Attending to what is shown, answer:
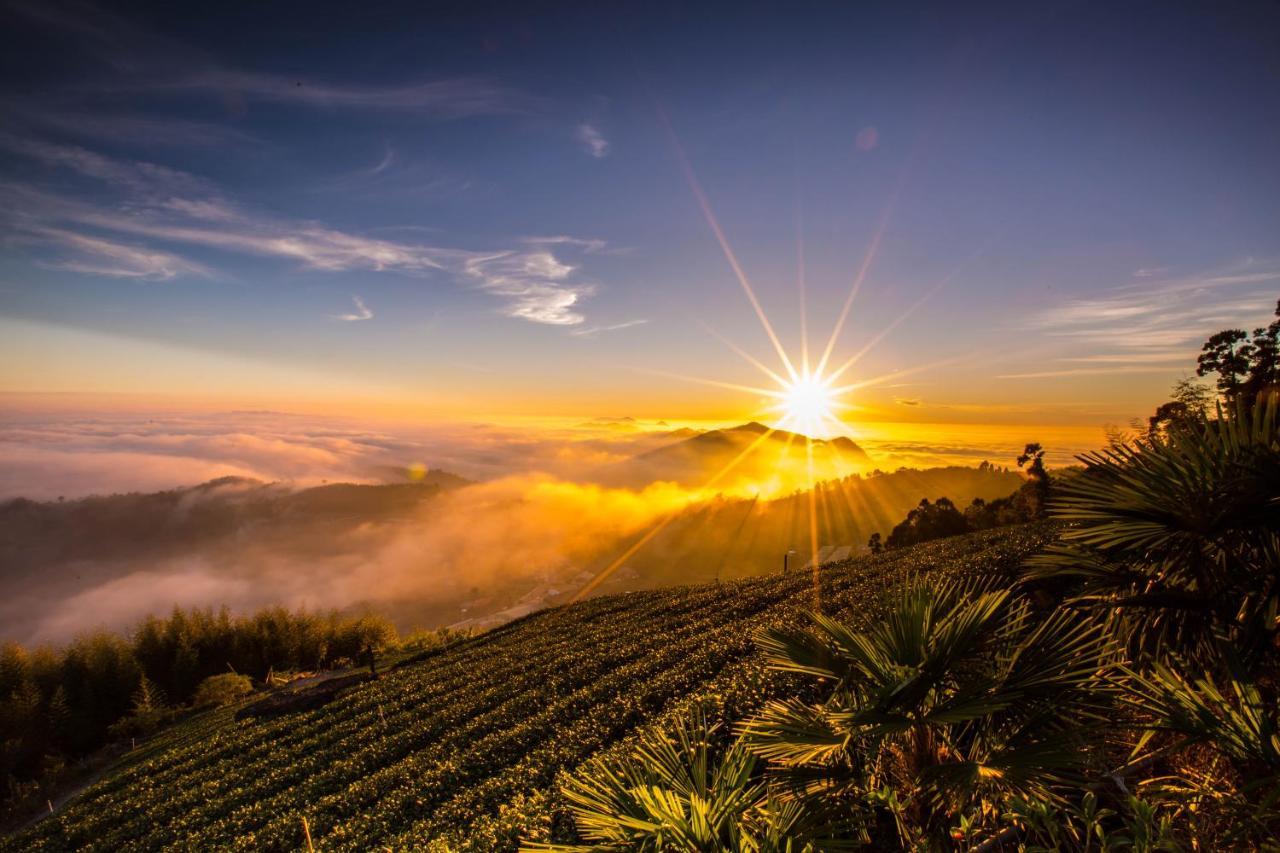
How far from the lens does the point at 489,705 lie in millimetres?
17875

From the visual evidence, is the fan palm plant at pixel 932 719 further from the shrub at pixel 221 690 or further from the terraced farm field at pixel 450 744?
the shrub at pixel 221 690

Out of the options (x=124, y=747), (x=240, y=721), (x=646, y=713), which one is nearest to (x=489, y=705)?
(x=646, y=713)

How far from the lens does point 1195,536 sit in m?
3.15

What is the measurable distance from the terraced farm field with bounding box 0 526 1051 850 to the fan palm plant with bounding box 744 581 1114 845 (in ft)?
1.80

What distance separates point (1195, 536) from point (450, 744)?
17398mm

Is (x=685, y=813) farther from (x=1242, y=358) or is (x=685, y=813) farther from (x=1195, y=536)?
(x=1242, y=358)

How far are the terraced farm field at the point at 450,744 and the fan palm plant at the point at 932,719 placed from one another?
0.55 m

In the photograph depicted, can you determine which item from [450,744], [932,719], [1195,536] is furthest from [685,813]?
[450,744]

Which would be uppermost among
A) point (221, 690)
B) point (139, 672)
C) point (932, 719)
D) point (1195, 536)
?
point (1195, 536)

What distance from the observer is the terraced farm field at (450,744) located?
1032 cm

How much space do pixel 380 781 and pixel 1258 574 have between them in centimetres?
1741

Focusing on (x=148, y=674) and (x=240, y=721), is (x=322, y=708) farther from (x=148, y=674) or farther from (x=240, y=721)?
(x=148, y=674)

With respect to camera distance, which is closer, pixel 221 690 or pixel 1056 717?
pixel 1056 717

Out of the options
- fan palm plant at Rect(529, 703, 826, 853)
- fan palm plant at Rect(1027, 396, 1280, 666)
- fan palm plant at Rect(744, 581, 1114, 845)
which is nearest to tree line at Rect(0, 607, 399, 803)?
fan palm plant at Rect(529, 703, 826, 853)
